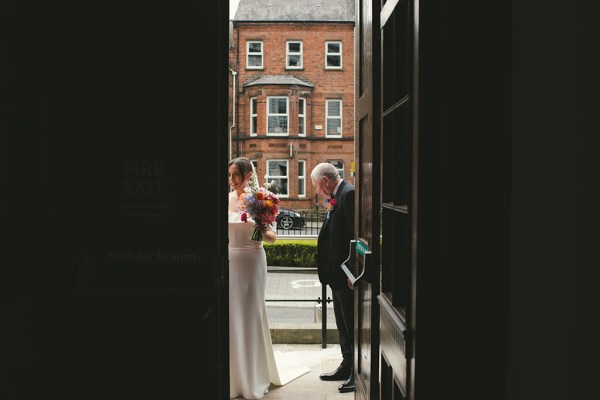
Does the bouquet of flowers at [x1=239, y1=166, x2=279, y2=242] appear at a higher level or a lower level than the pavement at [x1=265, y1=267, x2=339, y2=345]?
higher

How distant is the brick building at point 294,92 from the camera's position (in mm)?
29812

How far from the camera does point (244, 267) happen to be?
4992mm

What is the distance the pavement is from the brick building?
654 inches

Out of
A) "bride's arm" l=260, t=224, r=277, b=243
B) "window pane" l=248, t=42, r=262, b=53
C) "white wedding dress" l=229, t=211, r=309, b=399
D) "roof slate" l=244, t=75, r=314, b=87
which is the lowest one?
"white wedding dress" l=229, t=211, r=309, b=399

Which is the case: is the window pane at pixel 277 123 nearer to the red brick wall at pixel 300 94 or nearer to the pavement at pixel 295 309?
the red brick wall at pixel 300 94

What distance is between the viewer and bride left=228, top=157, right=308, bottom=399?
4.96m

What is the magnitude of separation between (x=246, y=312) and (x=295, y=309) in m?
4.13
